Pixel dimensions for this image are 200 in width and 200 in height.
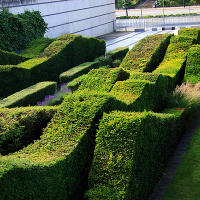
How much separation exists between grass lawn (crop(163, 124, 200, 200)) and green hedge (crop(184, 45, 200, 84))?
14.0ft

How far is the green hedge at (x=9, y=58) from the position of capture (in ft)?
50.1

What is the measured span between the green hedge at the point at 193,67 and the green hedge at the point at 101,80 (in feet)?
12.9

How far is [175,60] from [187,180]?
695cm

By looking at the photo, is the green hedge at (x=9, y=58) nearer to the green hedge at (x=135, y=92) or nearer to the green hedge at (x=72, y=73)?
the green hedge at (x=72, y=73)

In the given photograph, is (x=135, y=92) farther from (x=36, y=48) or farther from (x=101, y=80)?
(x=36, y=48)

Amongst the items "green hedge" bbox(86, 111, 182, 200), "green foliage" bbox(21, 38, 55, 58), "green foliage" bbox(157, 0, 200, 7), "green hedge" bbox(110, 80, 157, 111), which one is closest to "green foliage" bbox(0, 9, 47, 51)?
"green foliage" bbox(21, 38, 55, 58)

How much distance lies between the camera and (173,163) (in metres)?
8.41

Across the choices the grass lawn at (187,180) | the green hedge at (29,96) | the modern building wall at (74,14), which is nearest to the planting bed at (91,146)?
the grass lawn at (187,180)

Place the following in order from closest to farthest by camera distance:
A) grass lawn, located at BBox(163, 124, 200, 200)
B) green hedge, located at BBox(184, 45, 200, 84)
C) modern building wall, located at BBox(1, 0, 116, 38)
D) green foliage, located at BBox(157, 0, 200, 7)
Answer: grass lawn, located at BBox(163, 124, 200, 200)
green hedge, located at BBox(184, 45, 200, 84)
modern building wall, located at BBox(1, 0, 116, 38)
green foliage, located at BBox(157, 0, 200, 7)

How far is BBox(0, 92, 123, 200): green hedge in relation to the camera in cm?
538

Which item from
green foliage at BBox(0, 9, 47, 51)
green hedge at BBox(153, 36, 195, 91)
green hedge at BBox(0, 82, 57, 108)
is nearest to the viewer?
green hedge at BBox(0, 82, 57, 108)

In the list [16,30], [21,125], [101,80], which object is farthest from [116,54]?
[21,125]

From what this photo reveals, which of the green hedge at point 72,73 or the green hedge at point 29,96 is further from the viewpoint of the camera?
the green hedge at point 72,73

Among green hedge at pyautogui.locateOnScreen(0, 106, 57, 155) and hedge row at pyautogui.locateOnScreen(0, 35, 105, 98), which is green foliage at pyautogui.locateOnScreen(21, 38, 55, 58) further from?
green hedge at pyautogui.locateOnScreen(0, 106, 57, 155)
